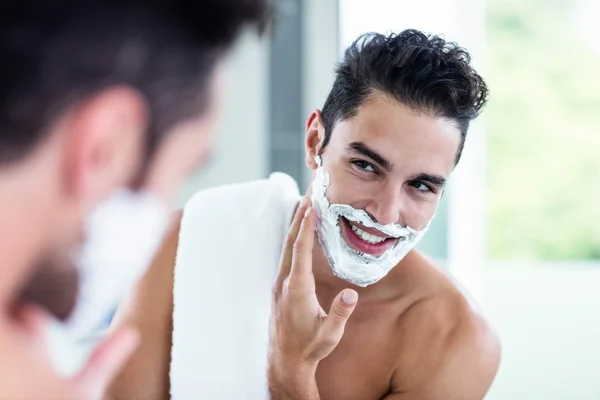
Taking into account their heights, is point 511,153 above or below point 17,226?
below

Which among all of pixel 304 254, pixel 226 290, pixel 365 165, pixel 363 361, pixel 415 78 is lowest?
pixel 363 361

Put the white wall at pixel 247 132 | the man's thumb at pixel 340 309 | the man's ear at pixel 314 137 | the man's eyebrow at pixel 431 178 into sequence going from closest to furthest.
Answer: the man's thumb at pixel 340 309, the man's eyebrow at pixel 431 178, the man's ear at pixel 314 137, the white wall at pixel 247 132

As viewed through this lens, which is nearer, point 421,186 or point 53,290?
point 53,290

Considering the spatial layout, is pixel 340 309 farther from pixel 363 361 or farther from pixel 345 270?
pixel 363 361

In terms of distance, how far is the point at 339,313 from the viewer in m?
0.92

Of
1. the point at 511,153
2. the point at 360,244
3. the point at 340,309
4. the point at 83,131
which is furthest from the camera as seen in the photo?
the point at 511,153

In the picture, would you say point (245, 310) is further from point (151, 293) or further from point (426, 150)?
point (426, 150)

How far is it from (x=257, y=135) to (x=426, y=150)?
3.84ft

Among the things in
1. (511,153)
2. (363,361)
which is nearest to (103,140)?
(363,361)

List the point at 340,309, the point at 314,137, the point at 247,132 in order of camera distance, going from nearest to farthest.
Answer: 1. the point at 340,309
2. the point at 314,137
3. the point at 247,132

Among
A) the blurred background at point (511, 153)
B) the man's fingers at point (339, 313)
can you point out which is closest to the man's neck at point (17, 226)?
the man's fingers at point (339, 313)

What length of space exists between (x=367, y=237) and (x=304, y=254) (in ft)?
0.36

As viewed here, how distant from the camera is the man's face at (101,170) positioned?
1.22ft

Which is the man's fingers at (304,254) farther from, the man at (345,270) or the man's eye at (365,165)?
the man's eye at (365,165)
